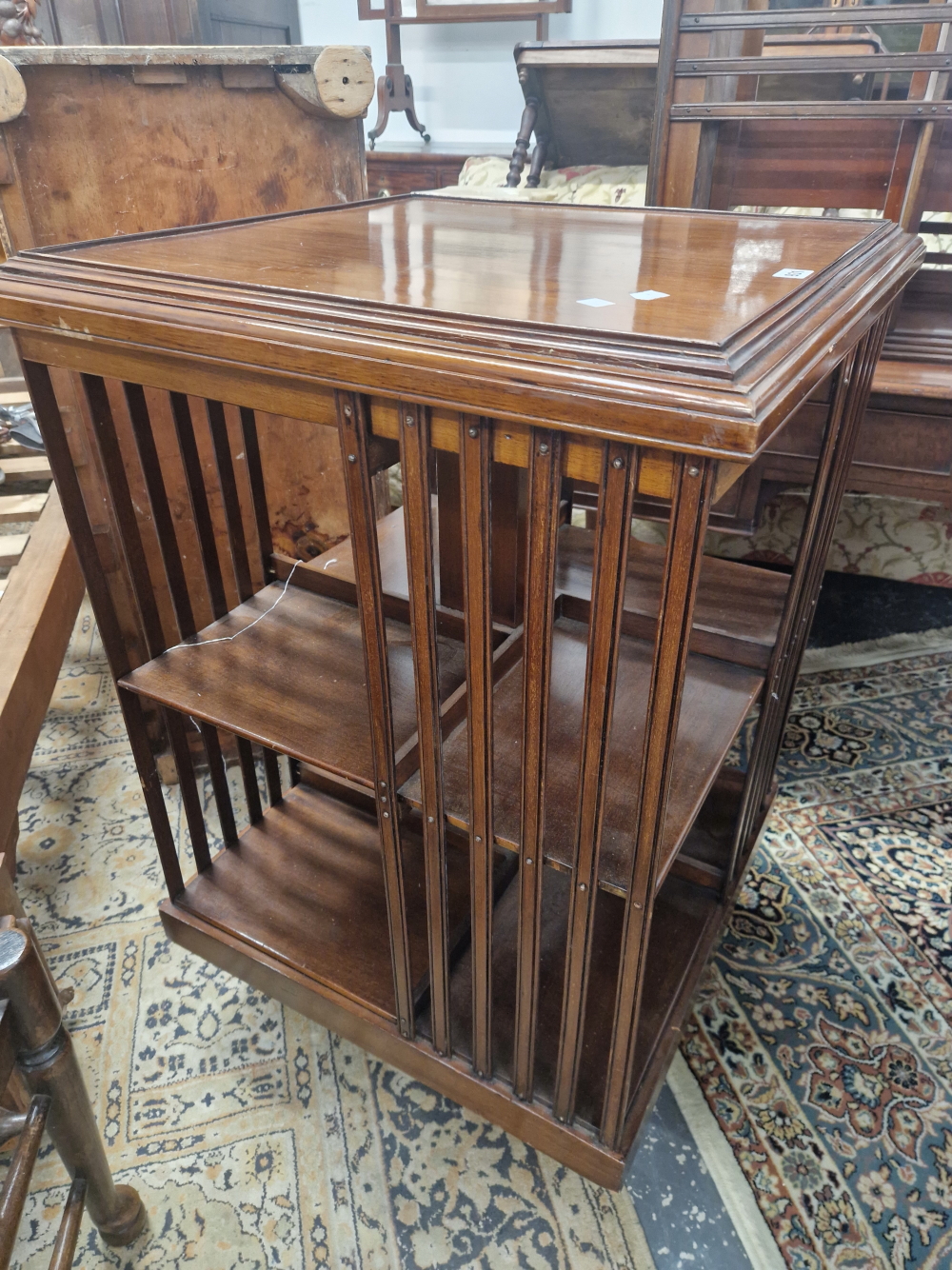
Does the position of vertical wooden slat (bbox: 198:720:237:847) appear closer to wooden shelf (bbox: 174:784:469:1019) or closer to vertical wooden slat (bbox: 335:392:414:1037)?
wooden shelf (bbox: 174:784:469:1019)

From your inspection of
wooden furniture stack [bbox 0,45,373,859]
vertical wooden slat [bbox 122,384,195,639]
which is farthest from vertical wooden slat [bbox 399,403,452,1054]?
wooden furniture stack [bbox 0,45,373,859]

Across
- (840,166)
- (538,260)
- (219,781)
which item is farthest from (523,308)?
(840,166)

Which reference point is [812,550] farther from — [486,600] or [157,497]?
[157,497]

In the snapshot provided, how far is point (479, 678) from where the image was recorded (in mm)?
743

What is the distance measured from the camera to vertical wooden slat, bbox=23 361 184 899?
2.98 ft

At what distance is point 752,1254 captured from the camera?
100 centimetres

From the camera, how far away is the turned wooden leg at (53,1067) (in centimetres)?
74

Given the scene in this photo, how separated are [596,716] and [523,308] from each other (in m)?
0.33

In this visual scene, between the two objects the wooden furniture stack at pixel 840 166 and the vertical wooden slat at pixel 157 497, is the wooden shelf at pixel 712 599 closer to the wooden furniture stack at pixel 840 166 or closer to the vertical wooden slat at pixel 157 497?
the wooden furniture stack at pixel 840 166

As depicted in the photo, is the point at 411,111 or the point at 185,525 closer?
the point at 185,525

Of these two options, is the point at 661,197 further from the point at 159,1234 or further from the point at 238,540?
the point at 159,1234

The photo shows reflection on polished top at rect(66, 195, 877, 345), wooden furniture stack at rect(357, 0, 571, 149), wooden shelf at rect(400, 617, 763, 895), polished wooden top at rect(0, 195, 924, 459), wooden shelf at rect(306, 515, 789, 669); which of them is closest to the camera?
polished wooden top at rect(0, 195, 924, 459)

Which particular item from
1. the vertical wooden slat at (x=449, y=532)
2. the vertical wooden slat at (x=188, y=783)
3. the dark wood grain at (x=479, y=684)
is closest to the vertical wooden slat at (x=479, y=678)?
the dark wood grain at (x=479, y=684)

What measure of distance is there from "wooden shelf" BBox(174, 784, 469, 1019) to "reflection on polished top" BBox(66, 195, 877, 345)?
0.81 meters
